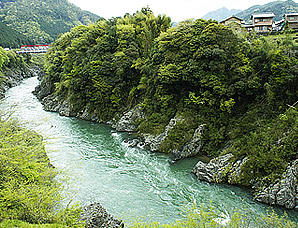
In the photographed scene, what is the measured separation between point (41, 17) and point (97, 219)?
15580 centimetres

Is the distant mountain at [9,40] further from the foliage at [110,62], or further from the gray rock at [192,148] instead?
the gray rock at [192,148]

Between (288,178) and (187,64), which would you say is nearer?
(288,178)

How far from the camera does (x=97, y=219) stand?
10.9 metres

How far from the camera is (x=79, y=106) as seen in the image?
1232 inches

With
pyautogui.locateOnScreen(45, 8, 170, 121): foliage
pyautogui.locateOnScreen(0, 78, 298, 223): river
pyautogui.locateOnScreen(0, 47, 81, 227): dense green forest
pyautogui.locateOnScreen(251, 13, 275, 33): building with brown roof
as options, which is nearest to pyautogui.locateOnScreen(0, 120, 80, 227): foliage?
pyautogui.locateOnScreen(0, 47, 81, 227): dense green forest

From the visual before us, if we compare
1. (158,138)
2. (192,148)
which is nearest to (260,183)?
(192,148)

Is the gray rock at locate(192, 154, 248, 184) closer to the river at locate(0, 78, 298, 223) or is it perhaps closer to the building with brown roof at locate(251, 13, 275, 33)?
the river at locate(0, 78, 298, 223)

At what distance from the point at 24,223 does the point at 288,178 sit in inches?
523

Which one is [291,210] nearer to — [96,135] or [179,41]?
[179,41]

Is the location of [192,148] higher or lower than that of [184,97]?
lower

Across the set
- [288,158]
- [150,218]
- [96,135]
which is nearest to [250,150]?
[288,158]

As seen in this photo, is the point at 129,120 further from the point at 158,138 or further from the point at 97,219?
the point at 97,219

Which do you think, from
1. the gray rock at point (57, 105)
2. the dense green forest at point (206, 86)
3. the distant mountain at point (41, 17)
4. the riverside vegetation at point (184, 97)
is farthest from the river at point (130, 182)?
the distant mountain at point (41, 17)

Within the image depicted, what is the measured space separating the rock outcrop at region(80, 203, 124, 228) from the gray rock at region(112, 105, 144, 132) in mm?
13985
